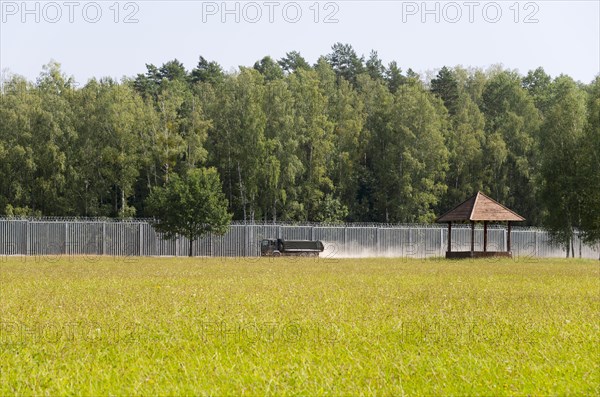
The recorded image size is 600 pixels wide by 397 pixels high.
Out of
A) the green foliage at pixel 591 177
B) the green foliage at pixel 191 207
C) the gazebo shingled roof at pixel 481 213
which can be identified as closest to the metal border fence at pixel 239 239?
the green foliage at pixel 191 207

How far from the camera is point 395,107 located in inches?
2965

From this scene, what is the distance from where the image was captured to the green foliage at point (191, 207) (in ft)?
166

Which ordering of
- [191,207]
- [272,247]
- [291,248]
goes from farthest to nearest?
[272,247], [291,248], [191,207]

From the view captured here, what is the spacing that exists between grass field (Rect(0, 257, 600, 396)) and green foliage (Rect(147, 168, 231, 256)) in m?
31.5

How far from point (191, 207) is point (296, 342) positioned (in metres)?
40.6

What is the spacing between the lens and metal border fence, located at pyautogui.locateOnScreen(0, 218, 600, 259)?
53.5m

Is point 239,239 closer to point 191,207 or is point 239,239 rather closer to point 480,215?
point 191,207

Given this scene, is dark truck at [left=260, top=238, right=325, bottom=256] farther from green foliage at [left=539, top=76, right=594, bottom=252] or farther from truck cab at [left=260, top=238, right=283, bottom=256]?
green foliage at [left=539, top=76, right=594, bottom=252]

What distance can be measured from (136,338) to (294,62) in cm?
9897

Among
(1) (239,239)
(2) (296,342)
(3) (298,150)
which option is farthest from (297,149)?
(2) (296,342)

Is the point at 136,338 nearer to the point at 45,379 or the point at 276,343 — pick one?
the point at 276,343

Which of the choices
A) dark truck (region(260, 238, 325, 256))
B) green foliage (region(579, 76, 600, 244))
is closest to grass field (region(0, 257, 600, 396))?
dark truck (region(260, 238, 325, 256))

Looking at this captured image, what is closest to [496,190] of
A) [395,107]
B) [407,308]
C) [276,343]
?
[395,107]

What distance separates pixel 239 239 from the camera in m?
57.8
